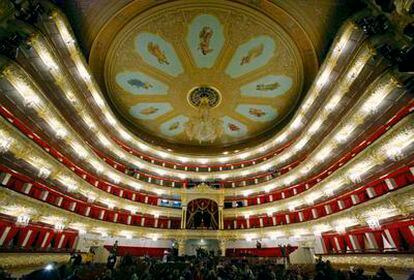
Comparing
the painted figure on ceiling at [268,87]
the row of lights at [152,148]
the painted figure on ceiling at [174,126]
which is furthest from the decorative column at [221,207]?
the painted figure on ceiling at [268,87]

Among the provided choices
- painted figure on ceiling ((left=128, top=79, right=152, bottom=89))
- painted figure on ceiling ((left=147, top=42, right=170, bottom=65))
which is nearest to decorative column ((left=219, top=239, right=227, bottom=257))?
painted figure on ceiling ((left=128, top=79, right=152, bottom=89))

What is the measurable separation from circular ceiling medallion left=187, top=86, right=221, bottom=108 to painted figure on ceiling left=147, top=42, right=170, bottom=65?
526 cm

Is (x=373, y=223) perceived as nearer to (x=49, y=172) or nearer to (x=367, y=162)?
(x=367, y=162)

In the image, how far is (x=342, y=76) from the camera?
1494cm

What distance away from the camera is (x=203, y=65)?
779 inches

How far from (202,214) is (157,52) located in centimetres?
2184

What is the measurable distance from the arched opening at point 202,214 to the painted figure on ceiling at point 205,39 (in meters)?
20.6

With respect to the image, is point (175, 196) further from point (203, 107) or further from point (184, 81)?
point (184, 81)

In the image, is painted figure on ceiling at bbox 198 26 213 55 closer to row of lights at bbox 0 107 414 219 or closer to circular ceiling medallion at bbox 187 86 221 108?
circular ceiling medallion at bbox 187 86 221 108

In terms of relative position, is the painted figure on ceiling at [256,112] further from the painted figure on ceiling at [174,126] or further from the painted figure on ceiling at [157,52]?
the painted figure on ceiling at [157,52]

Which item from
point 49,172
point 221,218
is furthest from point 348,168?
point 49,172

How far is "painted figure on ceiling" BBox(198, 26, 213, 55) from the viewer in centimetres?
1653

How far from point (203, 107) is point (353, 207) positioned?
17917 millimetres

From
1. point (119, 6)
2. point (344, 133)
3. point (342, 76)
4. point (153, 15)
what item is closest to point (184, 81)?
point (153, 15)
